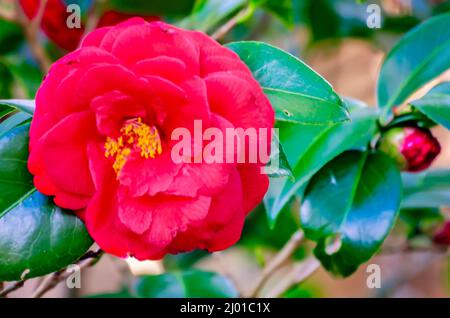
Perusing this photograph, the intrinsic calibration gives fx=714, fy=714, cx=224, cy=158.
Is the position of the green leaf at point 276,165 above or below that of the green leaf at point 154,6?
above

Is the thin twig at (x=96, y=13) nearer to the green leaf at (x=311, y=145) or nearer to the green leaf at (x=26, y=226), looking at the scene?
the green leaf at (x=311, y=145)

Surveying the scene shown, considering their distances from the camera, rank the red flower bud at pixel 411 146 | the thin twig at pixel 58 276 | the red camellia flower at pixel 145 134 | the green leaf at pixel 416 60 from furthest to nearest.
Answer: the green leaf at pixel 416 60, the red flower bud at pixel 411 146, the thin twig at pixel 58 276, the red camellia flower at pixel 145 134

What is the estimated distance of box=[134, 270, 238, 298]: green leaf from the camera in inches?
43.5

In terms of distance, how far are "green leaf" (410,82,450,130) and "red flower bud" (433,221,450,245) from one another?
0.59 meters

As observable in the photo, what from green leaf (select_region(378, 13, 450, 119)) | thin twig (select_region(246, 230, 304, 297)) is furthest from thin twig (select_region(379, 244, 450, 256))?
green leaf (select_region(378, 13, 450, 119))

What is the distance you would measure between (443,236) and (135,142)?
89 centimetres

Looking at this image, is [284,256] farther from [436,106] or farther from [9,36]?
[9,36]

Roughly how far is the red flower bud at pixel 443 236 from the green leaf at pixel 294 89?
0.78 meters

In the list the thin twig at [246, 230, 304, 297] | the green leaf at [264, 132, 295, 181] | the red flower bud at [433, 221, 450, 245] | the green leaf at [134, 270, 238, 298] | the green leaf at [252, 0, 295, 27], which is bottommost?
the red flower bud at [433, 221, 450, 245]

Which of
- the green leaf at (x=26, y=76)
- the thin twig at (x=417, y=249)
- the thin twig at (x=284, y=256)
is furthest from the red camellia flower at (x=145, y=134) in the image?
the thin twig at (x=417, y=249)

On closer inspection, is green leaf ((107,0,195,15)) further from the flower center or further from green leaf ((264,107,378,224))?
the flower center

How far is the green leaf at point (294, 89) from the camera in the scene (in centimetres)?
69

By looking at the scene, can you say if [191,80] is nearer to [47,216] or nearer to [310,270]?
[47,216]
